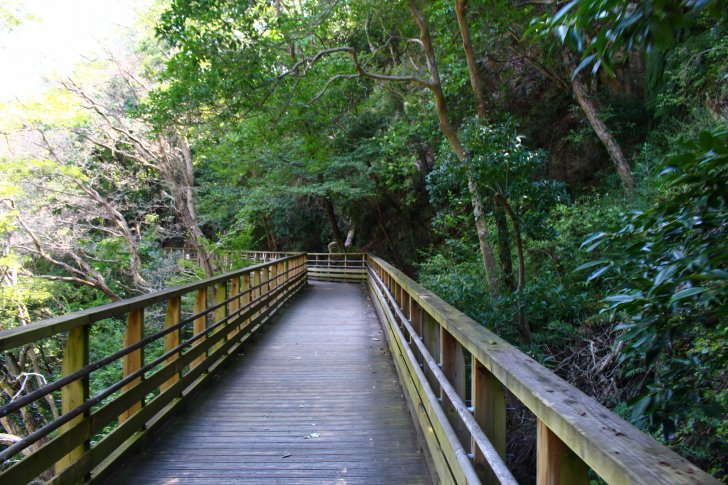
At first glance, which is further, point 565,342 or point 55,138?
point 55,138

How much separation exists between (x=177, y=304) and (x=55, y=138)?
14.5 metres

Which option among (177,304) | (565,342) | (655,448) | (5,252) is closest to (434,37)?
(565,342)

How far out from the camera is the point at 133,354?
11.5 ft

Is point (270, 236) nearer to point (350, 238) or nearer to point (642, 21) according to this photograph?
point (350, 238)

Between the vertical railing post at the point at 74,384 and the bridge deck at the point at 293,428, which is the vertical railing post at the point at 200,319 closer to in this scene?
the bridge deck at the point at 293,428

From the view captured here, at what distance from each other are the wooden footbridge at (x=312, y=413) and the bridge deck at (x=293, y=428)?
1 centimetres

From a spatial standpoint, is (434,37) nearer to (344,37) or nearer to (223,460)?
(344,37)

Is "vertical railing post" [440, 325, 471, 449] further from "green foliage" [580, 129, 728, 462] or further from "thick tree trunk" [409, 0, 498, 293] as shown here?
"thick tree trunk" [409, 0, 498, 293]

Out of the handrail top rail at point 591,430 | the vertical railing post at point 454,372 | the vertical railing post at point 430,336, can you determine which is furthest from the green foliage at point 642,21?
the vertical railing post at point 430,336

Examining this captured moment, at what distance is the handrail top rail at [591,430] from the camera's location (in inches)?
37.7

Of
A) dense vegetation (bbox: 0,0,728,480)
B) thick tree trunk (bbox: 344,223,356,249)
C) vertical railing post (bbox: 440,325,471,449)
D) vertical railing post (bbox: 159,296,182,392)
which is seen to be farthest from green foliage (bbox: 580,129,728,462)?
thick tree trunk (bbox: 344,223,356,249)

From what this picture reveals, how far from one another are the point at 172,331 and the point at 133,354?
65cm

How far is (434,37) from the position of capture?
38.2ft

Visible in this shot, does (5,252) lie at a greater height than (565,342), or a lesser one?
greater
